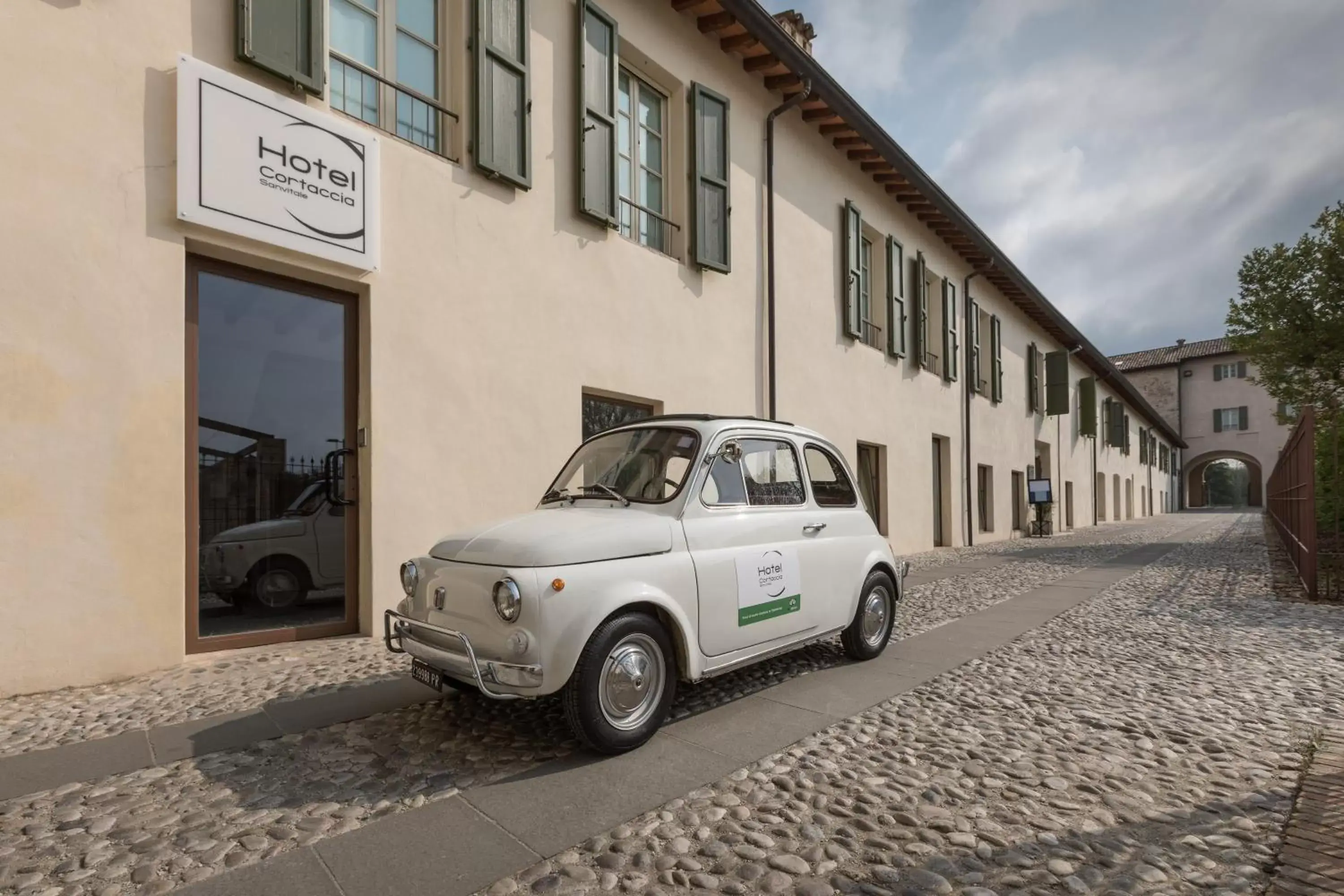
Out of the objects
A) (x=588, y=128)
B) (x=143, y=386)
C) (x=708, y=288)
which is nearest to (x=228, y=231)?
(x=143, y=386)

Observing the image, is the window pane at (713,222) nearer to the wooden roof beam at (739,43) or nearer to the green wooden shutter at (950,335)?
the wooden roof beam at (739,43)

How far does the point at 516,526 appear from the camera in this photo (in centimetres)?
347

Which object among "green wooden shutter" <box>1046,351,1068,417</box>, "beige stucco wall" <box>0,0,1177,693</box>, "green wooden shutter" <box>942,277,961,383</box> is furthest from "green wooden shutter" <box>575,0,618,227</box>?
"green wooden shutter" <box>1046,351,1068,417</box>

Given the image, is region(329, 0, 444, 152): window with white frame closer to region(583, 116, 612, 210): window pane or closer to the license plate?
region(583, 116, 612, 210): window pane

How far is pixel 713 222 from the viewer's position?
8859mm

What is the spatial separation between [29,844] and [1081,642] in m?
6.26

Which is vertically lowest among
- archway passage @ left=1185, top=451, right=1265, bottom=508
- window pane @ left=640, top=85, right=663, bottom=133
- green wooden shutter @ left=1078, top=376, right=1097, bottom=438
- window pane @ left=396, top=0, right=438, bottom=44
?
archway passage @ left=1185, top=451, right=1265, bottom=508

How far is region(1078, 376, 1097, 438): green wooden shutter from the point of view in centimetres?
2545

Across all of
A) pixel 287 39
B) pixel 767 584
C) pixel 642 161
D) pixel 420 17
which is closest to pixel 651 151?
pixel 642 161

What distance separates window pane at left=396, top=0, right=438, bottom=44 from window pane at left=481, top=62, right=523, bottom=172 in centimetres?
62

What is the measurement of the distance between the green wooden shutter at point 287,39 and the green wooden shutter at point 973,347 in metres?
14.8

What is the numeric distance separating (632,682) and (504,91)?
5.64 meters

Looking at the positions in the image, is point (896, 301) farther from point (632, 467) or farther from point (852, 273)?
point (632, 467)

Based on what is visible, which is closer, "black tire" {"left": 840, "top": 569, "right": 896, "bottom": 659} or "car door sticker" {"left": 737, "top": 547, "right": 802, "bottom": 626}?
"car door sticker" {"left": 737, "top": 547, "right": 802, "bottom": 626}
